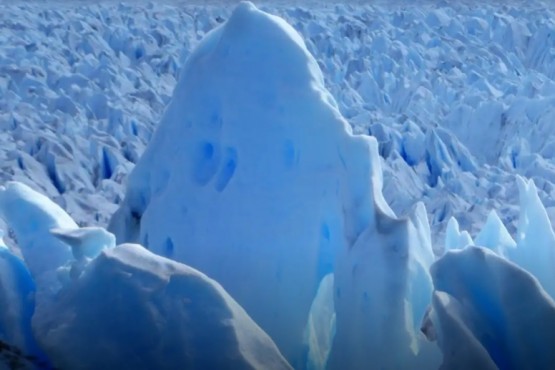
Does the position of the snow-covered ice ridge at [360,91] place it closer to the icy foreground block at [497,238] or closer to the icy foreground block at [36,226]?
the icy foreground block at [497,238]

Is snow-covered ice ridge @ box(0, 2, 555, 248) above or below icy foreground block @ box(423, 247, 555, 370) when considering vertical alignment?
below

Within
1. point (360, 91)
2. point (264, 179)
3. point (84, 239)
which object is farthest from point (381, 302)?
point (360, 91)

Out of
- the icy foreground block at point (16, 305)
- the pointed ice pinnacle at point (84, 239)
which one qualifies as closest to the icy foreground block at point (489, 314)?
the pointed ice pinnacle at point (84, 239)

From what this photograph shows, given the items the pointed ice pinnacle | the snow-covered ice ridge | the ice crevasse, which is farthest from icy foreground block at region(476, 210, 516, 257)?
the snow-covered ice ridge

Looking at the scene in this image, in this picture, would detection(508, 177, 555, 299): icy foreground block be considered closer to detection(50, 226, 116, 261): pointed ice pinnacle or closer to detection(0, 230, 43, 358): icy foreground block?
detection(50, 226, 116, 261): pointed ice pinnacle

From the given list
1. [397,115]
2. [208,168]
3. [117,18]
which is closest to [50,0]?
[117,18]

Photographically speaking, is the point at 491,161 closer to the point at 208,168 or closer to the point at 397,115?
the point at 397,115
